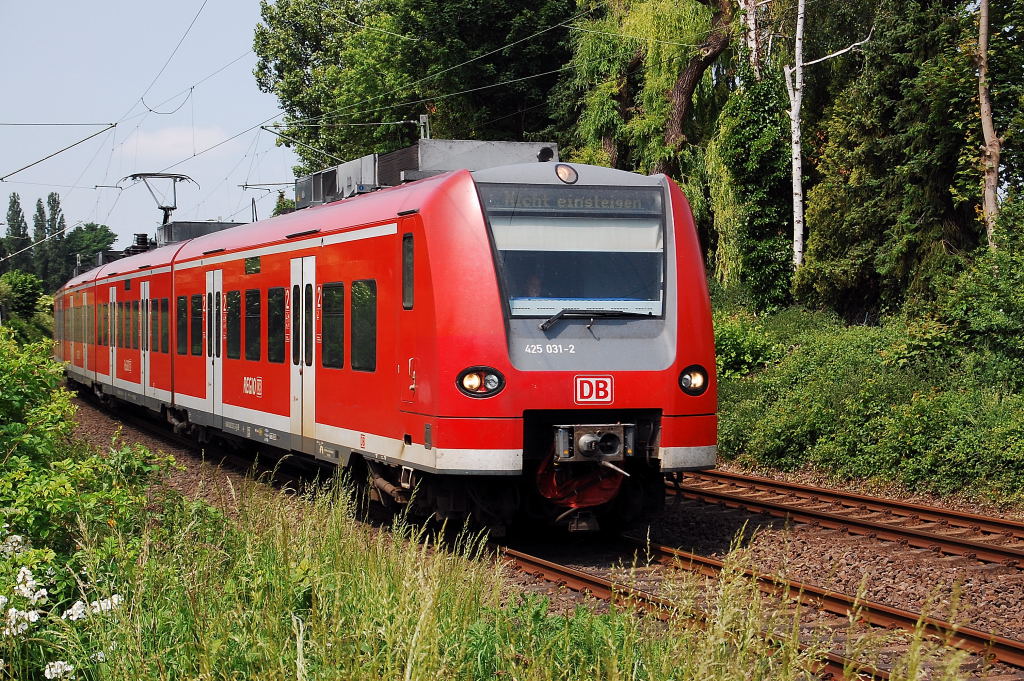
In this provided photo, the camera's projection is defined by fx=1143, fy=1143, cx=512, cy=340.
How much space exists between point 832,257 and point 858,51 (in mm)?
5804

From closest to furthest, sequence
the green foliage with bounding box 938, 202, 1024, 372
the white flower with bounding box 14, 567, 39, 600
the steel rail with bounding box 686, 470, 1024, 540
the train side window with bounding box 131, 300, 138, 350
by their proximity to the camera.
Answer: the white flower with bounding box 14, 567, 39, 600 < the steel rail with bounding box 686, 470, 1024, 540 < the green foliage with bounding box 938, 202, 1024, 372 < the train side window with bounding box 131, 300, 138, 350

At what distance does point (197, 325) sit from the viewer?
53.2 ft

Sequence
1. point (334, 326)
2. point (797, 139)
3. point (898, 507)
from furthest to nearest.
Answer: point (797, 139) → point (898, 507) → point (334, 326)

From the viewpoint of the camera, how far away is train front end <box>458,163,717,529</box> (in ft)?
28.7

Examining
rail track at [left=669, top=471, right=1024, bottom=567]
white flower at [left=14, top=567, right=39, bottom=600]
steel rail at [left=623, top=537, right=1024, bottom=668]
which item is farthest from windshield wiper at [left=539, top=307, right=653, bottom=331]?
white flower at [left=14, top=567, right=39, bottom=600]

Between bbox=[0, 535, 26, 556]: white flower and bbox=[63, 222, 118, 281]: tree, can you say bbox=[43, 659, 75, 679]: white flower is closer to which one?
bbox=[0, 535, 26, 556]: white flower

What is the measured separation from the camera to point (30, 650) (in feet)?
17.2

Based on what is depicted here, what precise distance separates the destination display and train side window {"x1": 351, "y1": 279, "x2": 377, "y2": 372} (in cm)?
153

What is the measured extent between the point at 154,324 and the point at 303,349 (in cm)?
831

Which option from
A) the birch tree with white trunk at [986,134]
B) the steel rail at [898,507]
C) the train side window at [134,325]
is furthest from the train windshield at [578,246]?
the train side window at [134,325]

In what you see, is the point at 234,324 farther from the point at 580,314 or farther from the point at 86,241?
the point at 86,241

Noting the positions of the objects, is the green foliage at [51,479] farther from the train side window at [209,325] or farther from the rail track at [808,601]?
the train side window at [209,325]

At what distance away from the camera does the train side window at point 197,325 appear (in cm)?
1598

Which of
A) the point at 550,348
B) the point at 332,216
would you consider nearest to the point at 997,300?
the point at 550,348
